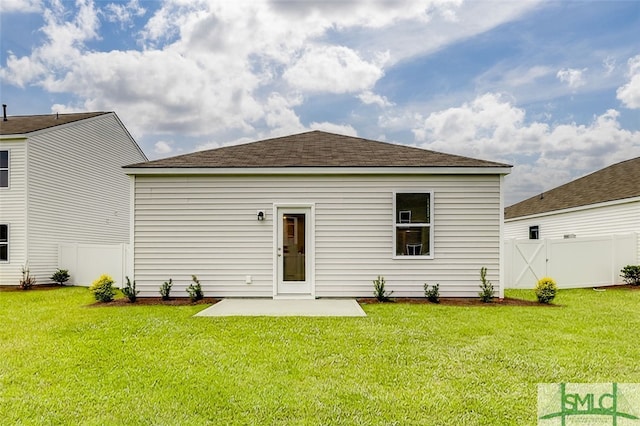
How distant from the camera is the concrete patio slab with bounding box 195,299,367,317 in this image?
7.04 meters

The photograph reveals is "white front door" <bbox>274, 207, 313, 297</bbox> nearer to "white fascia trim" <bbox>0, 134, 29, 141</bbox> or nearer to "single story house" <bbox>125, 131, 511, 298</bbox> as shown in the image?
"single story house" <bbox>125, 131, 511, 298</bbox>

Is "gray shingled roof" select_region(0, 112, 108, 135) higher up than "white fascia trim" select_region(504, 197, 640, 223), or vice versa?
"gray shingled roof" select_region(0, 112, 108, 135)

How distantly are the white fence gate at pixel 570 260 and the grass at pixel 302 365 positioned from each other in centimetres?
406

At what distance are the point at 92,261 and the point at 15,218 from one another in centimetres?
252

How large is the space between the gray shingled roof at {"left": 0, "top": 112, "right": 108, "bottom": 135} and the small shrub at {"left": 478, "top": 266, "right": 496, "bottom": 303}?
13.5 m

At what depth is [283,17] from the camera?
1203 centimetres

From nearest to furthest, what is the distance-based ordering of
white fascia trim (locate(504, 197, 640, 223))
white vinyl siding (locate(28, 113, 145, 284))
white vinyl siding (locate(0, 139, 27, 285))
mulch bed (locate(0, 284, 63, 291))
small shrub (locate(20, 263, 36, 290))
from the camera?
mulch bed (locate(0, 284, 63, 291)) < small shrub (locate(20, 263, 36, 290)) < white vinyl siding (locate(0, 139, 27, 285)) < white vinyl siding (locate(28, 113, 145, 284)) < white fascia trim (locate(504, 197, 640, 223))

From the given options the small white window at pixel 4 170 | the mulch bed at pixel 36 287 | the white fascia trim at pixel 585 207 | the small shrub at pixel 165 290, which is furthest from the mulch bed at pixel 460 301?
the small white window at pixel 4 170

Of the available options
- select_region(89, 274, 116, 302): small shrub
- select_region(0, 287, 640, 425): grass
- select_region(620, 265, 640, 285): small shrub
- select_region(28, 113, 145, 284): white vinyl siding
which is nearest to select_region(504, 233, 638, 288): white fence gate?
select_region(620, 265, 640, 285): small shrub

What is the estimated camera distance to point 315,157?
9.47m

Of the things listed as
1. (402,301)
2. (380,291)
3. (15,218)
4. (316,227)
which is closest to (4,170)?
(15,218)

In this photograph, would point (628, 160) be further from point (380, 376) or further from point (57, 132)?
point (57, 132)

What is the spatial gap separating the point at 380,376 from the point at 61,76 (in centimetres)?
1697

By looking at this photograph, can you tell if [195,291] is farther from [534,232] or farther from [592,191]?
[534,232]
